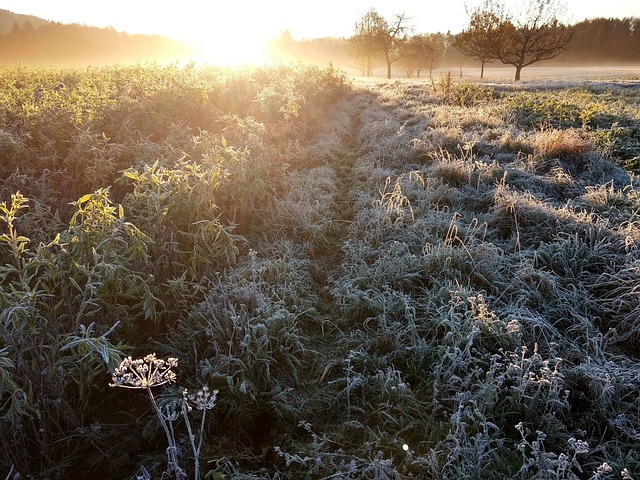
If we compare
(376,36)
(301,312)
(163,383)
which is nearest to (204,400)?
A: (163,383)

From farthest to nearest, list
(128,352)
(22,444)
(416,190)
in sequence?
(416,190) → (128,352) → (22,444)

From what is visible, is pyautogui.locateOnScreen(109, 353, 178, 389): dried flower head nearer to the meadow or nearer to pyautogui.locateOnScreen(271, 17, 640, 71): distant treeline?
the meadow

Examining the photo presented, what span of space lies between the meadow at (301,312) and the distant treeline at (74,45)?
120 ft

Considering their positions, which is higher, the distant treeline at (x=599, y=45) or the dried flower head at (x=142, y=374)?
the distant treeline at (x=599, y=45)

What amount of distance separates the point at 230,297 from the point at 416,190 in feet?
11.8

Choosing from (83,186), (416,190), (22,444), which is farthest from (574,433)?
(83,186)

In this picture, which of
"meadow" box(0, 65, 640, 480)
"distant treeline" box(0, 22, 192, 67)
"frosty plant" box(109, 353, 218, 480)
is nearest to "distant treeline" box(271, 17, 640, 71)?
"distant treeline" box(0, 22, 192, 67)

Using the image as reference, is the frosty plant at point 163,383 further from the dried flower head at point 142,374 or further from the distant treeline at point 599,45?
the distant treeline at point 599,45

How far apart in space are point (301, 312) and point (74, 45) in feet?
169

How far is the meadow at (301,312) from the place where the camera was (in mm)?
2186

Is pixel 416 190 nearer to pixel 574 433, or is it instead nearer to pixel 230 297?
pixel 230 297

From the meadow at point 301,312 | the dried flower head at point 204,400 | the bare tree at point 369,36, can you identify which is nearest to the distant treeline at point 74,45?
the bare tree at point 369,36

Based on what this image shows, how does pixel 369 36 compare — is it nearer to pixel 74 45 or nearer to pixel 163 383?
pixel 74 45

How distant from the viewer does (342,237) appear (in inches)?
205
